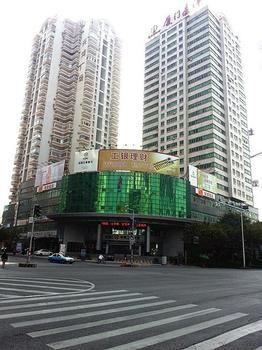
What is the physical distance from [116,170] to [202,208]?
87.8 feet

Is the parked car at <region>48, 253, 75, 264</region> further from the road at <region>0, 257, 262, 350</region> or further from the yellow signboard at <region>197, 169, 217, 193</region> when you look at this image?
the yellow signboard at <region>197, 169, 217, 193</region>

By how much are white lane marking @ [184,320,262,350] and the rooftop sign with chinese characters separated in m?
143

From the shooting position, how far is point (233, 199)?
107m

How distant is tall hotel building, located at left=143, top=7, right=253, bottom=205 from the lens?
110 meters

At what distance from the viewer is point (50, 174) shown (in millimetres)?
92125

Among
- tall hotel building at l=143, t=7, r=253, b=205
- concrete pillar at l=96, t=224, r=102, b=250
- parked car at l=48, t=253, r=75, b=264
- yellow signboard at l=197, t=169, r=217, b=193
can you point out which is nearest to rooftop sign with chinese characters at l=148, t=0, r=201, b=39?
A: tall hotel building at l=143, t=7, r=253, b=205

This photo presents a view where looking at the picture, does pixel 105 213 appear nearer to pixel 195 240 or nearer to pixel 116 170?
pixel 116 170

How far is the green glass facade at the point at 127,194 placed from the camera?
3022 inches

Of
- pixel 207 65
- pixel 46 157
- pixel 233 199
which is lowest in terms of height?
pixel 233 199

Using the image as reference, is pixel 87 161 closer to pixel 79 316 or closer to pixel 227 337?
pixel 79 316

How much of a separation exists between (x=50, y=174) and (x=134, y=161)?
27296 mm

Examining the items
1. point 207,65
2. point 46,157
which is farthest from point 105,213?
point 207,65

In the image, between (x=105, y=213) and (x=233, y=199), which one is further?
(x=233, y=199)

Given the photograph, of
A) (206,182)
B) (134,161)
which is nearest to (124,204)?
(134,161)
